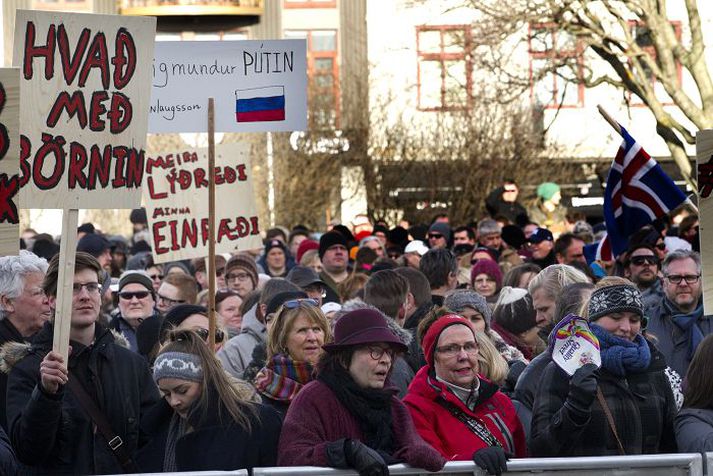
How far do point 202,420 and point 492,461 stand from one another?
3.79ft

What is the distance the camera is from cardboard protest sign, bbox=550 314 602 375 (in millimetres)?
6586

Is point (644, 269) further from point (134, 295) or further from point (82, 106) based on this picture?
point (82, 106)

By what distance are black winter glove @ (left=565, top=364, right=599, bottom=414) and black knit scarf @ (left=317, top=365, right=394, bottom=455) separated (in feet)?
2.42

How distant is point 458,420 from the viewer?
6.79 m

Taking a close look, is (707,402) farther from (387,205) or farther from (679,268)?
(387,205)

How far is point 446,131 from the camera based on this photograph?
3117 cm

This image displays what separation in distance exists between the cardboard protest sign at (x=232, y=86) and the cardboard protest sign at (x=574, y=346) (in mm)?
3834

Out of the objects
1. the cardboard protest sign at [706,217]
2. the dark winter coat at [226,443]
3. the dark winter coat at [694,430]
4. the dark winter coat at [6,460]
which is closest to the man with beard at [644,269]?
the cardboard protest sign at [706,217]

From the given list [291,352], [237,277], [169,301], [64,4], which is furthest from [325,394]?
[64,4]

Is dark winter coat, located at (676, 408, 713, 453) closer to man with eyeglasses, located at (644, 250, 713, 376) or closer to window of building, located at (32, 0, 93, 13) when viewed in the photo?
man with eyeglasses, located at (644, 250, 713, 376)

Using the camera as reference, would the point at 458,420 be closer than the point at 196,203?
Yes

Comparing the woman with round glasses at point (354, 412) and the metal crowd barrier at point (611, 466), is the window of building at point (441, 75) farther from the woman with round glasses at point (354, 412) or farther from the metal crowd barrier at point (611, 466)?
the metal crowd barrier at point (611, 466)

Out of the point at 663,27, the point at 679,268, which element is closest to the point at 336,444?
the point at 679,268

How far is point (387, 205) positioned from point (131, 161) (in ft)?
79.0
